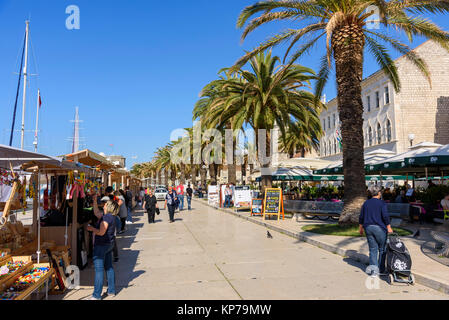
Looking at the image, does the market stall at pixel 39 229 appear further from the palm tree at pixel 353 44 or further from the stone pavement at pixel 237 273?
the palm tree at pixel 353 44

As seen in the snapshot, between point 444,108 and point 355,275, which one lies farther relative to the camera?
point 444,108

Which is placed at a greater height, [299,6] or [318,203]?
[299,6]

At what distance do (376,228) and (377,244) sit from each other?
1.15ft

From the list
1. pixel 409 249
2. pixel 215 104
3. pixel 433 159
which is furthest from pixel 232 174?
pixel 409 249

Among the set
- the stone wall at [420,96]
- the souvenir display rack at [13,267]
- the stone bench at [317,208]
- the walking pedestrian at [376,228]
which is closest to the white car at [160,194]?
the stone bench at [317,208]

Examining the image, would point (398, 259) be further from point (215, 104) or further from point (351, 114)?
point (215, 104)

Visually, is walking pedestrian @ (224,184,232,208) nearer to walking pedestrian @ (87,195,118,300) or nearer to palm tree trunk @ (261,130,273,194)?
palm tree trunk @ (261,130,273,194)

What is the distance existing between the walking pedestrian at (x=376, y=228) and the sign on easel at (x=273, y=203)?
33.5 feet

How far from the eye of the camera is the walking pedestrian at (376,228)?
6625 mm

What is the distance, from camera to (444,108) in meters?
39.7

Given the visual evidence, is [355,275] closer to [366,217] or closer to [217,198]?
[366,217]
